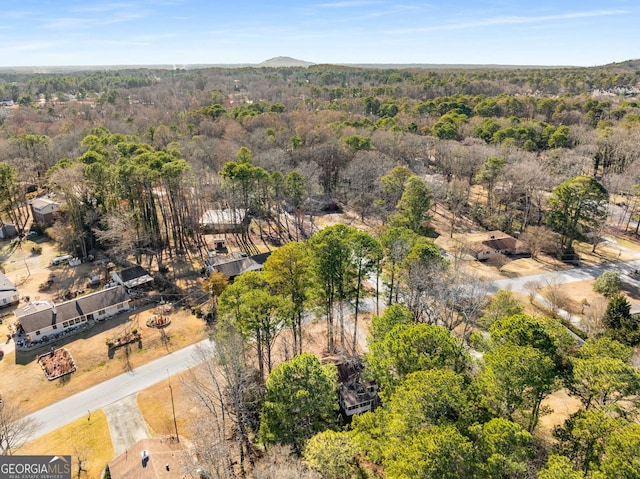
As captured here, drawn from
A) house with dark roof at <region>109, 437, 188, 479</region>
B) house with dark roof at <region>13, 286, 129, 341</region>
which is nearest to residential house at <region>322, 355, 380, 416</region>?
house with dark roof at <region>109, 437, 188, 479</region>

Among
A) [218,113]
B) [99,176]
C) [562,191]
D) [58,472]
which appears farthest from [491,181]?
[218,113]

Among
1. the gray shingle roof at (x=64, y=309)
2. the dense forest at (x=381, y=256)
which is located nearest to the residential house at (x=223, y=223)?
the dense forest at (x=381, y=256)

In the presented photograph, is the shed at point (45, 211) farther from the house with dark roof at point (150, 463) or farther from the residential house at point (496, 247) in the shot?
the residential house at point (496, 247)

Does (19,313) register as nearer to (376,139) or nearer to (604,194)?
(376,139)

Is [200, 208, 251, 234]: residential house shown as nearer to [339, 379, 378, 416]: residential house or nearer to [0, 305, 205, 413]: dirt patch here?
[0, 305, 205, 413]: dirt patch

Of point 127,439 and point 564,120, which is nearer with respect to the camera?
point 127,439

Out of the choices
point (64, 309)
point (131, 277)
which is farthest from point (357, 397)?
point (131, 277)
